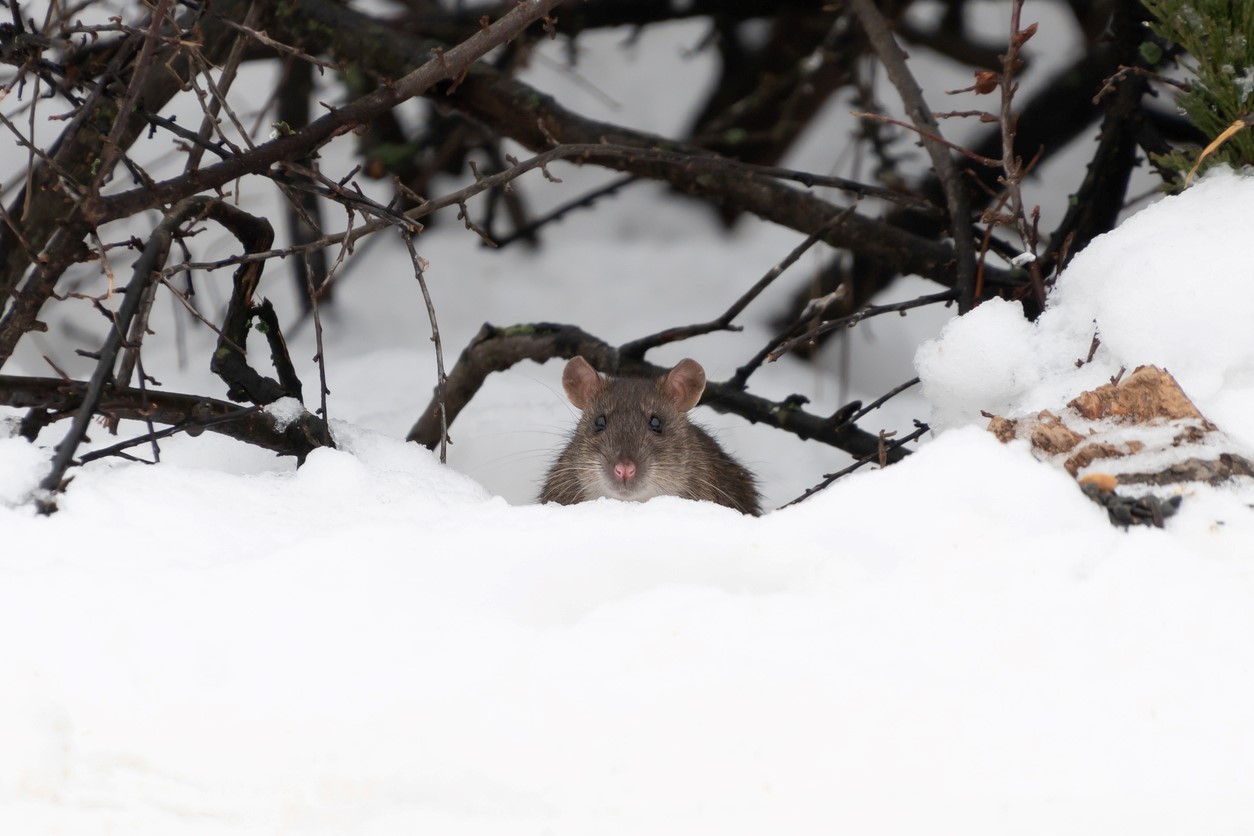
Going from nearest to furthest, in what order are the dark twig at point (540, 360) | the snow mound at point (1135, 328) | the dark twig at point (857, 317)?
the snow mound at point (1135, 328) → the dark twig at point (857, 317) → the dark twig at point (540, 360)

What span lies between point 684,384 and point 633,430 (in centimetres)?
24

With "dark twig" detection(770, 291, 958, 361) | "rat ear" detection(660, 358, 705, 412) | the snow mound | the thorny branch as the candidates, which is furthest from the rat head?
the snow mound

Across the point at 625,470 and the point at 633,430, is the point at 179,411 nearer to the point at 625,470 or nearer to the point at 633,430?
the point at 625,470

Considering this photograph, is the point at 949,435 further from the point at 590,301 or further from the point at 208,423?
the point at 590,301

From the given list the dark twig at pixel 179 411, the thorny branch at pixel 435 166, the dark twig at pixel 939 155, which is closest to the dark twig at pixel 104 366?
the thorny branch at pixel 435 166

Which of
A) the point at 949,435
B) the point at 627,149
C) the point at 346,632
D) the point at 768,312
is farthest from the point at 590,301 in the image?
the point at 346,632

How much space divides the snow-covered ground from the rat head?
1794 millimetres

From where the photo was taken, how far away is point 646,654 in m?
1.90

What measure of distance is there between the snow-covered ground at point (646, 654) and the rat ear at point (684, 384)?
A: 197cm

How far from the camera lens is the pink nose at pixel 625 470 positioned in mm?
4285

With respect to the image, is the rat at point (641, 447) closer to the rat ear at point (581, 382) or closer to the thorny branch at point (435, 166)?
the rat ear at point (581, 382)

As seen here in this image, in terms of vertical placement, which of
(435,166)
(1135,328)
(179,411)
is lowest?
(1135,328)

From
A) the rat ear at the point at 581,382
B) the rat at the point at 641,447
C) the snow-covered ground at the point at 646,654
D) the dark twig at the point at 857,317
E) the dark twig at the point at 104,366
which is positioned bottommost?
the snow-covered ground at the point at 646,654

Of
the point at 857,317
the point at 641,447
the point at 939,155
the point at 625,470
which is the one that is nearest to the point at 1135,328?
the point at 857,317
